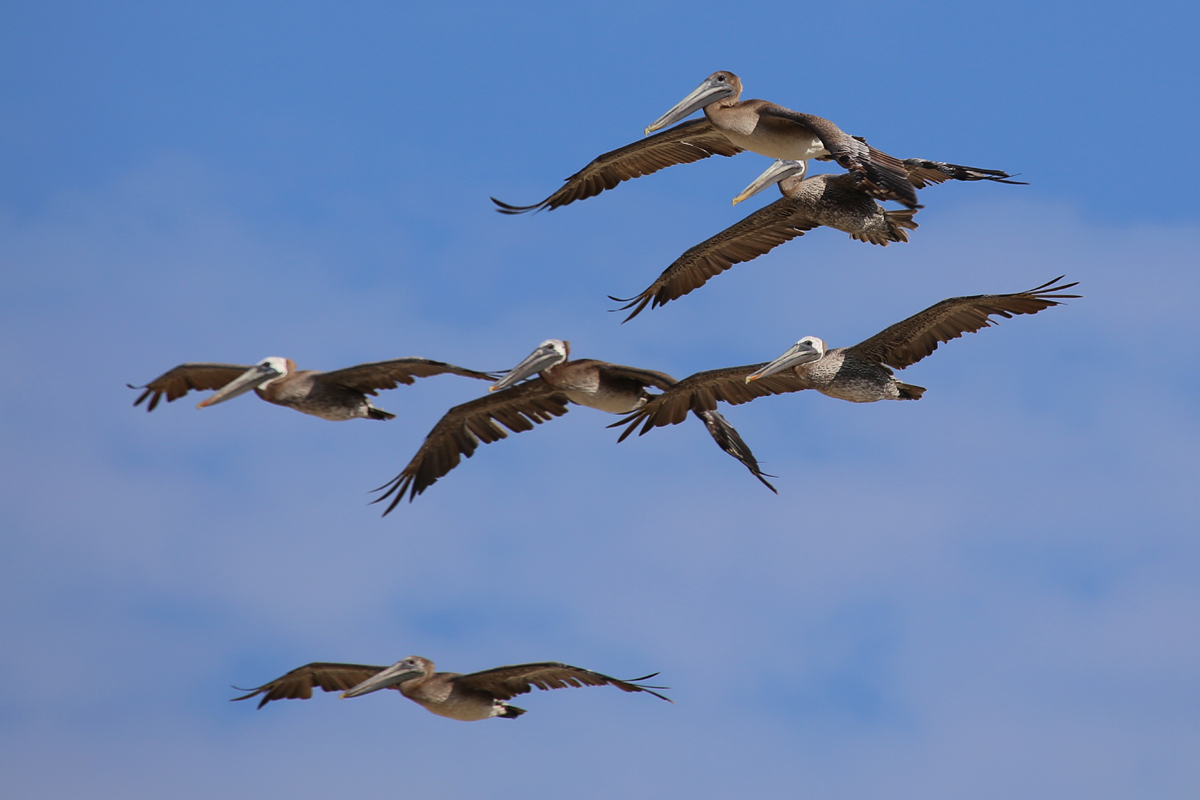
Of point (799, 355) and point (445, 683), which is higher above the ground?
point (799, 355)

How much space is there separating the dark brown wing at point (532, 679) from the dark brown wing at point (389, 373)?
289 cm

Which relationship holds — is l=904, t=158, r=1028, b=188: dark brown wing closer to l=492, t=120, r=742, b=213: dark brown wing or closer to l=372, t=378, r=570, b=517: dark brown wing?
l=492, t=120, r=742, b=213: dark brown wing

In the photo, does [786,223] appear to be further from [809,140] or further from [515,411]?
[515,411]

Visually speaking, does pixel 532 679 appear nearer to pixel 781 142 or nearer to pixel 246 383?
pixel 246 383

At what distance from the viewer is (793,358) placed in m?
14.9

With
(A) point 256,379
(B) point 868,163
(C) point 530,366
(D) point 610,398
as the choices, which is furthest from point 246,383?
(B) point 868,163

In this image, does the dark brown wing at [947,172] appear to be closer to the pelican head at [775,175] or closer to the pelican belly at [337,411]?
the pelican head at [775,175]

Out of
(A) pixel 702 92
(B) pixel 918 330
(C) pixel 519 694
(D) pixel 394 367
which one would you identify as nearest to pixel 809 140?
(A) pixel 702 92

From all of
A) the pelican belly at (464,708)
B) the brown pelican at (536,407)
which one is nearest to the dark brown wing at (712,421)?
the brown pelican at (536,407)

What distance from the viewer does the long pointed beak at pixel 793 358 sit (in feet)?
48.7

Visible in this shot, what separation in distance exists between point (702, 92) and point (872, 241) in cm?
248

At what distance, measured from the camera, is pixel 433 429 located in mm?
15414

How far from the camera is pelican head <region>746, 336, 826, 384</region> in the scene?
14852 mm

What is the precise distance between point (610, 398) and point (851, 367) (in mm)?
2591
